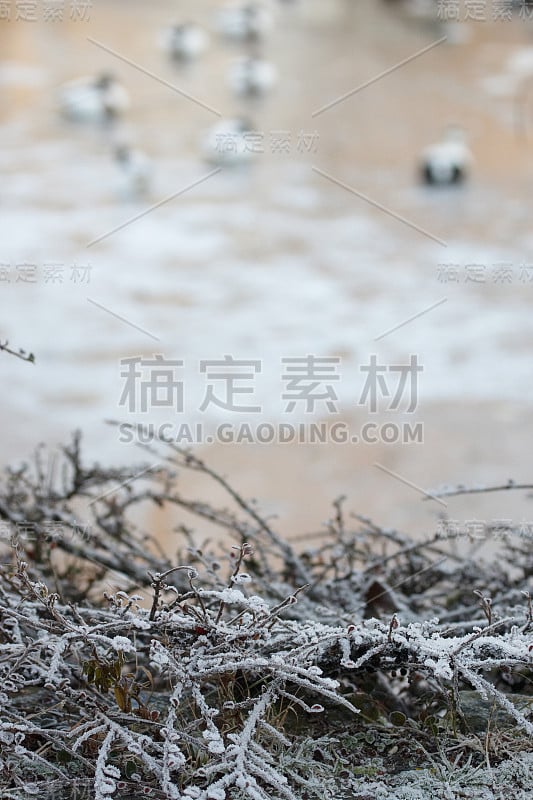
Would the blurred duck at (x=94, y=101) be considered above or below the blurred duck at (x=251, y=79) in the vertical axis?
below

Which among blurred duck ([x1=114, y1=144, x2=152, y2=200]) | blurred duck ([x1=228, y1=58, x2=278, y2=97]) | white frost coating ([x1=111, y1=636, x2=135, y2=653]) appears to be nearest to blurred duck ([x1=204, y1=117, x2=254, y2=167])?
blurred duck ([x1=114, y1=144, x2=152, y2=200])

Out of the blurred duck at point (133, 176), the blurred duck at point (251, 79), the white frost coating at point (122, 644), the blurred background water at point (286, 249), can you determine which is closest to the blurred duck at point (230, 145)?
the blurred background water at point (286, 249)

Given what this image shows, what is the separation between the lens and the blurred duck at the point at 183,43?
670cm

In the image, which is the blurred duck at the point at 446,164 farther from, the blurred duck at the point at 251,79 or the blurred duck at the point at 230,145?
the blurred duck at the point at 251,79

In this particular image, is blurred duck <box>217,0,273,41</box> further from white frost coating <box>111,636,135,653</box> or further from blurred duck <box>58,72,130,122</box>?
white frost coating <box>111,636,135,653</box>

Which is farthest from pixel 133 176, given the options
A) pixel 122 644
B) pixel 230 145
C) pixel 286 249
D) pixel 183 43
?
pixel 122 644

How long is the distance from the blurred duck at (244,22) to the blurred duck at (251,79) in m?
0.82

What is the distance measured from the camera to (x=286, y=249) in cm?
455

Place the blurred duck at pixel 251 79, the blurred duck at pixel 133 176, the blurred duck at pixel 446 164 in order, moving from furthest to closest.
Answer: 1. the blurred duck at pixel 251 79
2. the blurred duck at pixel 446 164
3. the blurred duck at pixel 133 176

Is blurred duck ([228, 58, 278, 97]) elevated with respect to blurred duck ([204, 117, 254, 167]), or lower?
elevated

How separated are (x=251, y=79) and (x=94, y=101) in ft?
3.33

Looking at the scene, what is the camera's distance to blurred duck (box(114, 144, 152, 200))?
5017mm

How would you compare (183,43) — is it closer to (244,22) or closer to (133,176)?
(244,22)

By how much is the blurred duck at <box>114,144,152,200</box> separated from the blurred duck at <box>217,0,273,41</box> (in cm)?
244
